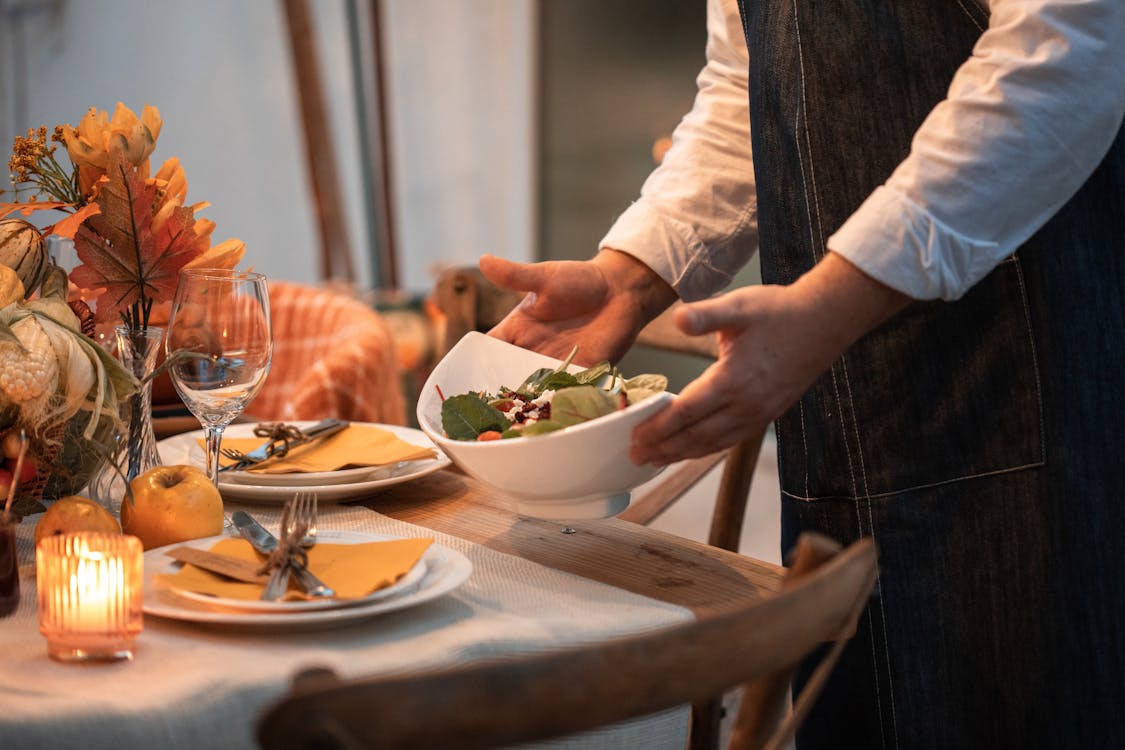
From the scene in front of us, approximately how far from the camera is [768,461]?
3.99 meters

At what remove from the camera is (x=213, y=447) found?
0.96m

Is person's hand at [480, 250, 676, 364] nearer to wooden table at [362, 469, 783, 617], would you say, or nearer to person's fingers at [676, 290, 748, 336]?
wooden table at [362, 469, 783, 617]

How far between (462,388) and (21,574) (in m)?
0.39

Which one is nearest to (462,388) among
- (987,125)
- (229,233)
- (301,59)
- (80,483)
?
(80,483)

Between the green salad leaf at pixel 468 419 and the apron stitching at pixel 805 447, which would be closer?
the green salad leaf at pixel 468 419

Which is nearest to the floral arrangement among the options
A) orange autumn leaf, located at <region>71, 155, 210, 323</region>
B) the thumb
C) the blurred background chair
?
orange autumn leaf, located at <region>71, 155, 210, 323</region>

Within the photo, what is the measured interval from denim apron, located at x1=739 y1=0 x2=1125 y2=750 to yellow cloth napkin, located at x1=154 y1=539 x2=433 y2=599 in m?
0.45

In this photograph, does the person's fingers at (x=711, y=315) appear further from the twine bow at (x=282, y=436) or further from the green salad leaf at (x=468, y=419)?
the twine bow at (x=282, y=436)

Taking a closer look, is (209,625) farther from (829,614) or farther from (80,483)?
(829,614)

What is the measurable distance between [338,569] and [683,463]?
2.90 ft

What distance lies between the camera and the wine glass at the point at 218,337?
90cm

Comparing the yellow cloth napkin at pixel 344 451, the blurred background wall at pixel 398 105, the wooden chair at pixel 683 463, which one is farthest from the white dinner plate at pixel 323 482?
the blurred background wall at pixel 398 105

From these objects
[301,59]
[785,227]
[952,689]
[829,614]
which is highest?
[301,59]

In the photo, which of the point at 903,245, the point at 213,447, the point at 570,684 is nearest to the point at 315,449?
the point at 213,447
